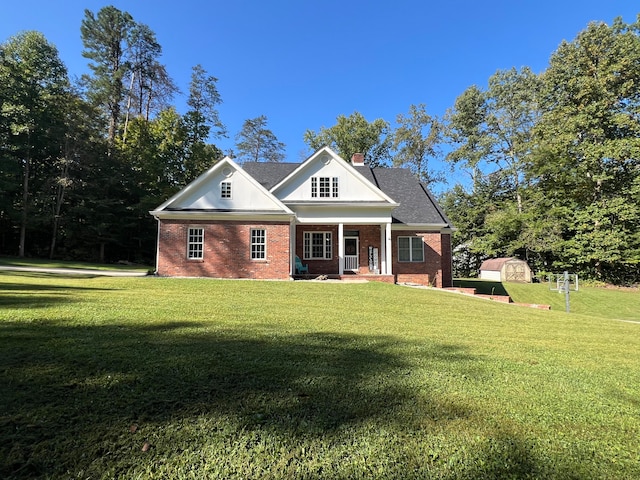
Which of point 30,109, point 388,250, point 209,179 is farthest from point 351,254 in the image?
point 30,109

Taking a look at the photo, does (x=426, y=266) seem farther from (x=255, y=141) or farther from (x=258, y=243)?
(x=255, y=141)

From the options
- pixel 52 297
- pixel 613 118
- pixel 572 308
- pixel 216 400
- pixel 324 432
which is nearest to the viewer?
pixel 324 432

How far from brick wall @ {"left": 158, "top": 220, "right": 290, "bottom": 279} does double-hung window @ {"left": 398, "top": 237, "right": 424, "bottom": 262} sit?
6.53m

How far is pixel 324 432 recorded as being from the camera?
99.2 inches

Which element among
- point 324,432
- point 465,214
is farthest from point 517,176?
point 324,432

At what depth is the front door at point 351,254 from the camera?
18922 mm

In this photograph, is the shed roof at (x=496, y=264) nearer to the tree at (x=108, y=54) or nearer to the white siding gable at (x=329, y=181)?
the white siding gable at (x=329, y=181)

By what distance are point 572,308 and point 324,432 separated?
757 inches

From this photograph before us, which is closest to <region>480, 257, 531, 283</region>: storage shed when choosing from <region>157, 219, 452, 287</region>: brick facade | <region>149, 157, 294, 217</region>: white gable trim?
<region>157, 219, 452, 287</region>: brick facade

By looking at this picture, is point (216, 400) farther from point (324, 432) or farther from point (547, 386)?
point (547, 386)

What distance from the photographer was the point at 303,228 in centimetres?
1891

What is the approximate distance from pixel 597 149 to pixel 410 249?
17.7m


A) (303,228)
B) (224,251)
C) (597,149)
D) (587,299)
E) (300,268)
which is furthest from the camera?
(597,149)

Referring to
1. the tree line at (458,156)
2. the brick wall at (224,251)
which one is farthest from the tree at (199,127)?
the brick wall at (224,251)
